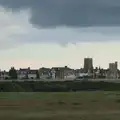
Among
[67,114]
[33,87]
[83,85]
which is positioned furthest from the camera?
[83,85]

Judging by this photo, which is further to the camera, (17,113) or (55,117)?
(17,113)

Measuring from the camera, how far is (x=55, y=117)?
42.8 m

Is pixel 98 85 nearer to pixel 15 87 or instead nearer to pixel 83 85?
pixel 83 85

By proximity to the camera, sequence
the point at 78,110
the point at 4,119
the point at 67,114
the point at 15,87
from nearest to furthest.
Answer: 1. the point at 4,119
2. the point at 67,114
3. the point at 78,110
4. the point at 15,87

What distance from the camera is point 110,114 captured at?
4541cm

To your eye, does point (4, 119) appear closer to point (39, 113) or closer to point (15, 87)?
point (39, 113)

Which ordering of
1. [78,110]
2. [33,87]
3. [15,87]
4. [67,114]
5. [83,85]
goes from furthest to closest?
[83,85] → [33,87] → [15,87] → [78,110] → [67,114]

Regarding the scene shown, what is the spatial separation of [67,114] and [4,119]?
6.70 meters

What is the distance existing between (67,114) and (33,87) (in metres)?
80.3

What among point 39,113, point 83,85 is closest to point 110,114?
point 39,113

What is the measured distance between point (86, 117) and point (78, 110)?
6671mm

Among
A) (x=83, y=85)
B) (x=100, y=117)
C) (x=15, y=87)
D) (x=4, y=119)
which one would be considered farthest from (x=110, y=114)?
(x=83, y=85)

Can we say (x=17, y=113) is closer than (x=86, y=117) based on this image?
No

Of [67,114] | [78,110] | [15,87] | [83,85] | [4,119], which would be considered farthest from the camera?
[83,85]
